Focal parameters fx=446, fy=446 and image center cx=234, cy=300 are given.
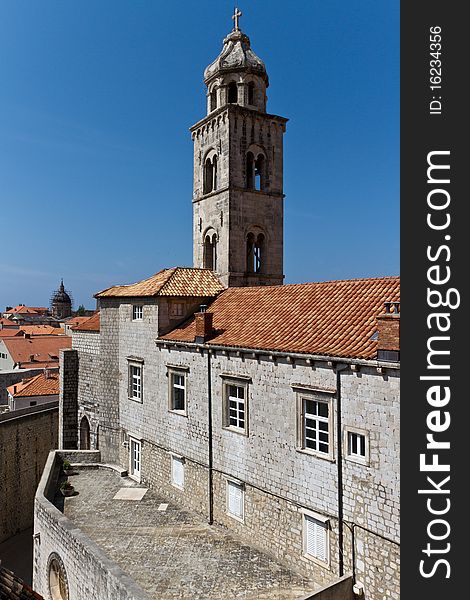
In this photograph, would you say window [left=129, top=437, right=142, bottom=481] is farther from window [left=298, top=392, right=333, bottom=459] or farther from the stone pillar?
window [left=298, top=392, right=333, bottom=459]

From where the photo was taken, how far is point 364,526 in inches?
454

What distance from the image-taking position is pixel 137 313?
20.6 metres

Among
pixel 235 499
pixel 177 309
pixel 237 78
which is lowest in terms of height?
pixel 235 499

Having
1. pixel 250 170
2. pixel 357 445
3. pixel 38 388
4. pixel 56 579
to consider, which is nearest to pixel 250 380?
pixel 357 445

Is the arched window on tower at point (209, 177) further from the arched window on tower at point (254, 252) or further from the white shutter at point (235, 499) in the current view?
the white shutter at point (235, 499)

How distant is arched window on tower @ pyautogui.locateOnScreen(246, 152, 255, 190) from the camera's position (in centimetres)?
2619

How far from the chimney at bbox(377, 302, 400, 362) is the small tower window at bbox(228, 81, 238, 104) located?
65.4 ft

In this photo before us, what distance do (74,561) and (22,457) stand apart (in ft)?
52.1

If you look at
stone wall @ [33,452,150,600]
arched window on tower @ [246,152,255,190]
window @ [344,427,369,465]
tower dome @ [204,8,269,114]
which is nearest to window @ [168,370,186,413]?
stone wall @ [33,452,150,600]

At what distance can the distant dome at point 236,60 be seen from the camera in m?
26.1

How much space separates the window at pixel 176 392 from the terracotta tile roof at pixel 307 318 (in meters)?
1.57

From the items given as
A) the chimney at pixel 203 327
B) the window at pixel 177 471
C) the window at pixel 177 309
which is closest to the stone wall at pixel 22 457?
the window at pixel 177 471

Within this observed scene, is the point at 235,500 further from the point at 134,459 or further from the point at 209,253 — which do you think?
the point at 209,253

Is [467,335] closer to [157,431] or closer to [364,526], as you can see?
[364,526]
